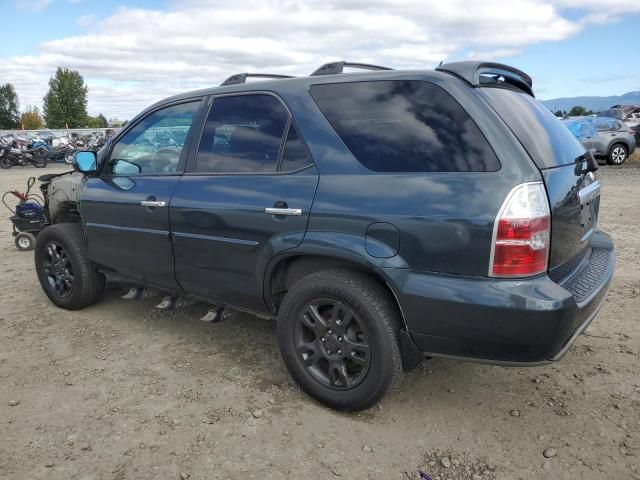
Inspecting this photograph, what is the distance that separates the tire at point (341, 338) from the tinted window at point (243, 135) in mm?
803

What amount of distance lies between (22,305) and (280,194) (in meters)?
3.16

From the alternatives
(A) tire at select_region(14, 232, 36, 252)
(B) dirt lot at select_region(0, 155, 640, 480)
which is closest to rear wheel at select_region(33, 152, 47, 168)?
(A) tire at select_region(14, 232, 36, 252)

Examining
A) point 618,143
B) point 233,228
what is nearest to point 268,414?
point 233,228

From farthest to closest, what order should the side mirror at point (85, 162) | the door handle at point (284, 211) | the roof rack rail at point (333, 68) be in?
the side mirror at point (85, 162) < the roof rack rail at point (333, 68) < the door handle at point (284, 211)

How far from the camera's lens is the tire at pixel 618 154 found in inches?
639

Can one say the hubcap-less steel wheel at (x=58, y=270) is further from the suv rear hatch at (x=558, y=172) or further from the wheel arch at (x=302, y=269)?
the suv rear hatch at (x=558, y=172)

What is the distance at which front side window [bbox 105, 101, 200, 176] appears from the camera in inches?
145

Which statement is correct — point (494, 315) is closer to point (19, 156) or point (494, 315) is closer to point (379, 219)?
point (379, 219)

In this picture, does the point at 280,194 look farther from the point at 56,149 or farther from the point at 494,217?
the point at 56,149

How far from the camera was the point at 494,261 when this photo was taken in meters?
2.34

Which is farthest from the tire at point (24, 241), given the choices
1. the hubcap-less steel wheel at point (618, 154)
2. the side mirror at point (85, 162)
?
the hubcap-less steel wheel at point (618, 154)

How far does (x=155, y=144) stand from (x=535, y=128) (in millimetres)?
2597

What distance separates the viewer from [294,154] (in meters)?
3.01

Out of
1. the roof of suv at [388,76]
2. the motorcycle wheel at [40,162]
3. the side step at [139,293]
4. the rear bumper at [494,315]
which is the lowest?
the motorcycle wheel at [40,162]
